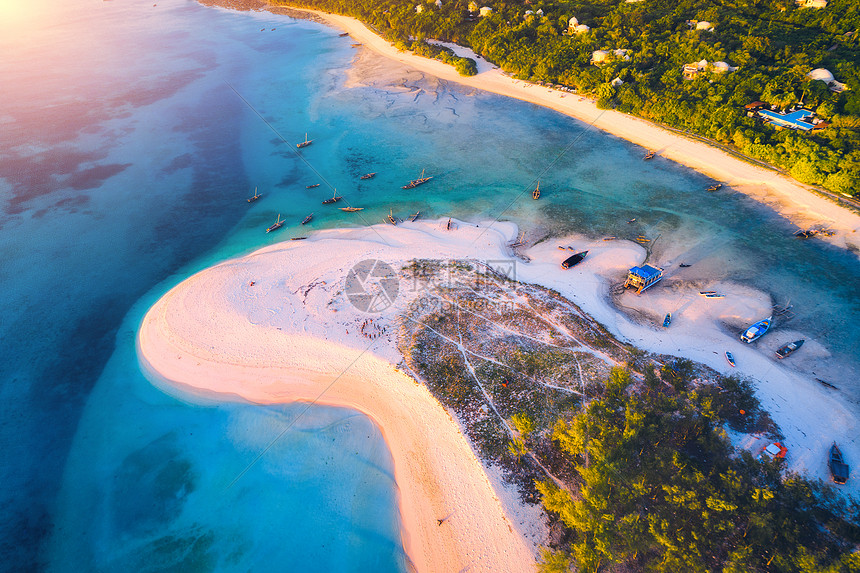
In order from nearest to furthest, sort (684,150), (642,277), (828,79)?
1. (642,277)
2. (828,79)
3. (684,150)

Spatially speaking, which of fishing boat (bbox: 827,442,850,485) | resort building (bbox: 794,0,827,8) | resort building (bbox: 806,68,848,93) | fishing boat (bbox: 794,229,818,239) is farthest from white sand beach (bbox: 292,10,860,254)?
resort building (bbox: 794,0,827,8)

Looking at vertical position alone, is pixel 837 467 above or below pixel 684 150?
below

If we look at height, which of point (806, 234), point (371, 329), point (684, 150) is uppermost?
point (684, 150)

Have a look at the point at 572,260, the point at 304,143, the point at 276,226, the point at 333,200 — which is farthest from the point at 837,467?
the point at 304,143

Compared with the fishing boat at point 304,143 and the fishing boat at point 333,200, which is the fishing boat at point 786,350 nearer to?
the fishing boat at point 333,200

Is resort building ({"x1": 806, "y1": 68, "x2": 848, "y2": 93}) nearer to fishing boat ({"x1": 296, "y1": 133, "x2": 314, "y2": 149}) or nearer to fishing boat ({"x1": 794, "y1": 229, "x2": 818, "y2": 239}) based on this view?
fishing boat ({"x1": 794, "y1": 229, "x2": 818, "y2": 239})

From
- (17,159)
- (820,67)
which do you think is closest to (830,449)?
(820,67)

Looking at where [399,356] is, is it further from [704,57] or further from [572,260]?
[704,57]
